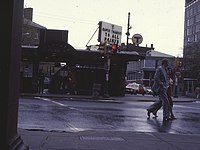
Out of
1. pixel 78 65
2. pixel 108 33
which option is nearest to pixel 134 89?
pixel 108 33

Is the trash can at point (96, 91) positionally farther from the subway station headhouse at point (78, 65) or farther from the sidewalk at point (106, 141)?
the sidewalk at point (106, 141)

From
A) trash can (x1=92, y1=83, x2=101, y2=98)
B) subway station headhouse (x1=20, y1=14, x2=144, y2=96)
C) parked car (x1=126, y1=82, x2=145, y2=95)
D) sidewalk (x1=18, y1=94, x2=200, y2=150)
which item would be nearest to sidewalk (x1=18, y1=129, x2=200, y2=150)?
sidewalk (x1=18, y1=94, x2=200, y2=150)

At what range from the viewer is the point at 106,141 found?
714 cm

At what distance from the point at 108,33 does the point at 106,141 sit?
106ft

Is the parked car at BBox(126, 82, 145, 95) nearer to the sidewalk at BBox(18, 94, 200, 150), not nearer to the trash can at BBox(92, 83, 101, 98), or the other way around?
the trash can at BBox(92, 83, 101, 98)

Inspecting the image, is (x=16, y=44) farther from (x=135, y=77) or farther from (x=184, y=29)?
(x=184, y=29)

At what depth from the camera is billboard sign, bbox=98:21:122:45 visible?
3812cm

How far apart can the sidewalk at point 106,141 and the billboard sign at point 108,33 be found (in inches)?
1179

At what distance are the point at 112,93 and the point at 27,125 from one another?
22.9 m

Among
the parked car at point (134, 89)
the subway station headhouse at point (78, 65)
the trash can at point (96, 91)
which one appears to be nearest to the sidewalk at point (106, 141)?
the trash can at point (96, 91)

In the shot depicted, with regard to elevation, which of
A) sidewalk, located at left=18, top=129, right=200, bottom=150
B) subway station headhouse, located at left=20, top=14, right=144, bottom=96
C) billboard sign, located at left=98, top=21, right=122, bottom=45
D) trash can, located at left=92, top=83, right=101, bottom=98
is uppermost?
billboard sign, located at left=98, top=21, right=122, bottom=45

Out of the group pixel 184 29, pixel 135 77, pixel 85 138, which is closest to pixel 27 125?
pixel 85 138

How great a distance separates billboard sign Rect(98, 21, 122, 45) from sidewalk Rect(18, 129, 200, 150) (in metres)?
29.9

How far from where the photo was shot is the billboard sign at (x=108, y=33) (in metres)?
38.1
